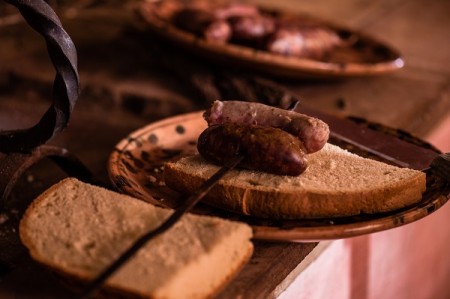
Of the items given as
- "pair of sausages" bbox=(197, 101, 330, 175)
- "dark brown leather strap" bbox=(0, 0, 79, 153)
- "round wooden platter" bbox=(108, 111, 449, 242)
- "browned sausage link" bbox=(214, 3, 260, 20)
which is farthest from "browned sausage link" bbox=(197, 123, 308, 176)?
"browned sausage link" bbox=(214, 3, 260, 20)

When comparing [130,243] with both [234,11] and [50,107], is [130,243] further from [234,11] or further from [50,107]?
[234,11]

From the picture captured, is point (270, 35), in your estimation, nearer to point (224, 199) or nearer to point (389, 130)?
point (389, 130)

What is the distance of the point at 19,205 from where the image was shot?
1.67 meters

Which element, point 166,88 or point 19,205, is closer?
point 19,205

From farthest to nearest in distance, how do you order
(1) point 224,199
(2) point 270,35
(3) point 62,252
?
1. (2) point 270,35
2. (1) point 224,199
3. (3) point 62,252

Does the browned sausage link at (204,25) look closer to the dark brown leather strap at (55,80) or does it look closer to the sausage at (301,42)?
the sausage at (301,42)

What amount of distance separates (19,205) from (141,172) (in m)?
0.34

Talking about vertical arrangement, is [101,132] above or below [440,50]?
below

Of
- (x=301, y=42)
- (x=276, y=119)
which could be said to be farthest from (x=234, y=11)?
(x=276, y=119)

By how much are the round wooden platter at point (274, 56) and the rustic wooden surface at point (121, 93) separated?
0.34 feet

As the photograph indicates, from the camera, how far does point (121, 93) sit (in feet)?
8.11

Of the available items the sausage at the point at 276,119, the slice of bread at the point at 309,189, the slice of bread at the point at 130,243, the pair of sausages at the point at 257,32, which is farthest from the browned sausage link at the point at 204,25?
the slice of bread at the point at 130,243

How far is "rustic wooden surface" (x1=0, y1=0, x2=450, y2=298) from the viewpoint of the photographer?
72.9 inches

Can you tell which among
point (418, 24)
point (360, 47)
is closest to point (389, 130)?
point (360, 47)
